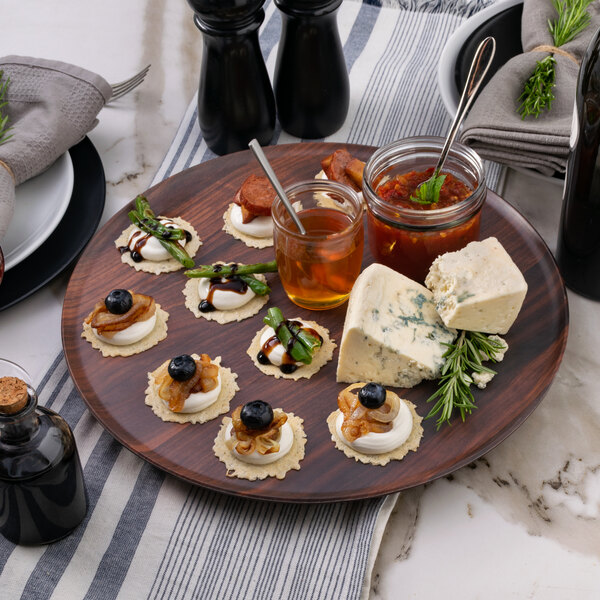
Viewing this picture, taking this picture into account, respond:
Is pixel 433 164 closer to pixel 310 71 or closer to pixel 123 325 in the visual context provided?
pixel 310 71

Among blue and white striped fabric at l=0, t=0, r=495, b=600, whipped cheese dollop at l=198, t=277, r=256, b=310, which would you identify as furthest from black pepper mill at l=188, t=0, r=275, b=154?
blue and white striped fabric at l=0, t=0, r=495, b=600

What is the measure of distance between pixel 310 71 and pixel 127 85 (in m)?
1.00

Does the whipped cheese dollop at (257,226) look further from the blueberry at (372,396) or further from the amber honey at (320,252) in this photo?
the blueberry at (372,396)

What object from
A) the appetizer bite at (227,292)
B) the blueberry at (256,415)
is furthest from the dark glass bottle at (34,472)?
the appetizer bite at (227,292)

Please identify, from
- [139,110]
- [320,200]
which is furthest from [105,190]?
[320,200]

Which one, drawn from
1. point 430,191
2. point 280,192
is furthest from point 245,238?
point 430,191

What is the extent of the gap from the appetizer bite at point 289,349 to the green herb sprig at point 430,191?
588 millimetres

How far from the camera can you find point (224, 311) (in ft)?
10.0

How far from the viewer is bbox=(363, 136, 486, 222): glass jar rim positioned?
2.88 metres

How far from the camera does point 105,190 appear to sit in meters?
3.58

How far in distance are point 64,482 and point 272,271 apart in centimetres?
111

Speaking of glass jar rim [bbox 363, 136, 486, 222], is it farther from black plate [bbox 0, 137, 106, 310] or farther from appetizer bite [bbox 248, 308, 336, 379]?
black plate [bbox 0, 137, 106, 310]

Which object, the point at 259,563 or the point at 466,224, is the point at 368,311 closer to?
the point at 466,224

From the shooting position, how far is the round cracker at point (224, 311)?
304 cm
